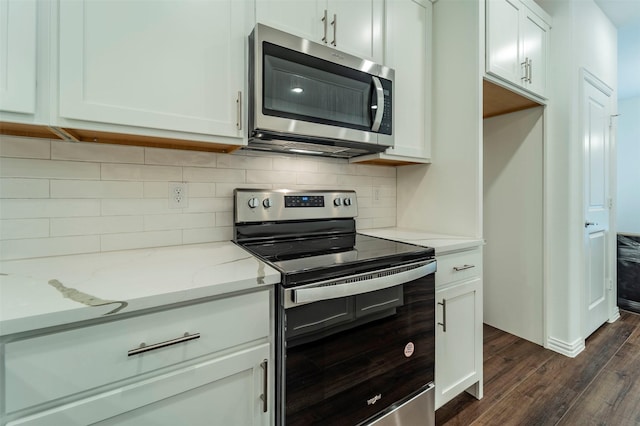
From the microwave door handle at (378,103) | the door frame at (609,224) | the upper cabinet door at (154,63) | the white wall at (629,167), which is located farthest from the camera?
the white wall at (629,167)

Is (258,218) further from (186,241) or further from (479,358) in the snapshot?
(479,358)

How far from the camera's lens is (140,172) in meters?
1.29

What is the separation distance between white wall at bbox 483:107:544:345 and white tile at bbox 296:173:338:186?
1.53 metres

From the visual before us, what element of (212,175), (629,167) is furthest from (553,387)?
(629,167)

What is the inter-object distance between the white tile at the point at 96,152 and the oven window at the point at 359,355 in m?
0.99

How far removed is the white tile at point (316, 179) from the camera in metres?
1.73

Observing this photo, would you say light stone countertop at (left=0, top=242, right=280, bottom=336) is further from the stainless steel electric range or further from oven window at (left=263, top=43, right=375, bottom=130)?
oven window at (left=263, top=43, right=375, bottom=130)

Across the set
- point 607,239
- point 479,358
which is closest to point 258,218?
point 479,358

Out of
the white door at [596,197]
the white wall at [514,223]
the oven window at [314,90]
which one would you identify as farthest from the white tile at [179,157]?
the white door at [596,197]

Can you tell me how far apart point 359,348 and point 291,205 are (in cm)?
79

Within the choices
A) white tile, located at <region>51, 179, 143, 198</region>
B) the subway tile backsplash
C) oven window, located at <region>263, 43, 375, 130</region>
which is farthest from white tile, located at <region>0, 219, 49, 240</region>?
oven window, located at <region>263, 43, 375, 130</region>

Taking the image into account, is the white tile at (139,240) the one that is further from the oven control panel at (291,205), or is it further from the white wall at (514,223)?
the white wall at (514,223)

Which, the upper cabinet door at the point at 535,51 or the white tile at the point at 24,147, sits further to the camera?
the upper cabinet door at the point at 535,51

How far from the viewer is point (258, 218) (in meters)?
1.47
